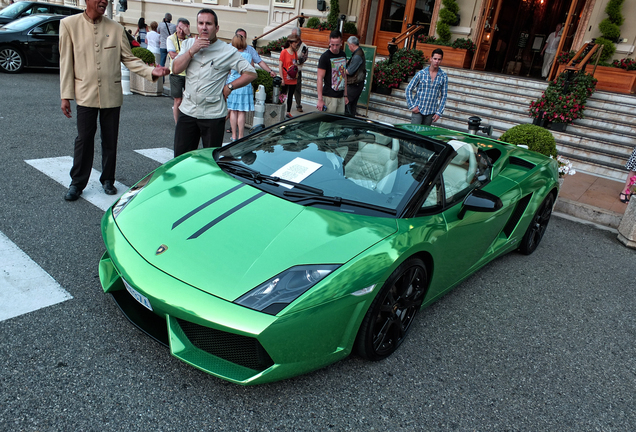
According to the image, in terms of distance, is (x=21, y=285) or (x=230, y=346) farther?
(x=21, y=285)

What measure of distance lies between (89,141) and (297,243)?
301 cm

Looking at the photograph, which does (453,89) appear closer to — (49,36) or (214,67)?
(214,67)

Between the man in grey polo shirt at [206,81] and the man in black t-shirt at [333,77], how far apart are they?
321 cm

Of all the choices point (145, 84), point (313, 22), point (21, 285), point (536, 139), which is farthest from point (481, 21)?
point (21, 285)

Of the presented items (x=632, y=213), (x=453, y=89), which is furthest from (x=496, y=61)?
(x=632, y=213)

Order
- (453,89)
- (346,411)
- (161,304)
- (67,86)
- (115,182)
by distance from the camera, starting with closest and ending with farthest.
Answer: (161,304)
(346,411)
(67,86)
(115,182)
(453,89)

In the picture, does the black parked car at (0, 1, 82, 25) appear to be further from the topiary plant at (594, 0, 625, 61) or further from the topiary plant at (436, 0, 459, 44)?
the topiary plant at (594, 0, 625, 61)

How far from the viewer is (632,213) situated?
5398 mm

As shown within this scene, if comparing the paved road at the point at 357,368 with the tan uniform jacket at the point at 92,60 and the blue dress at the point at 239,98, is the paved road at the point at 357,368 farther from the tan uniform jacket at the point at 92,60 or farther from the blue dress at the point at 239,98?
the blue dress at the point at 239,98

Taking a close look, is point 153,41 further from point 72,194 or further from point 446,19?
point 72,194

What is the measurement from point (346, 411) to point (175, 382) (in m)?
0.88

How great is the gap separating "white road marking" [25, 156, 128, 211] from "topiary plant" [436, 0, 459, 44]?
11.2 metres

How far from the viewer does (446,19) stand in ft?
43.3

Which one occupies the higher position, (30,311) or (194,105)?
(194,105)
